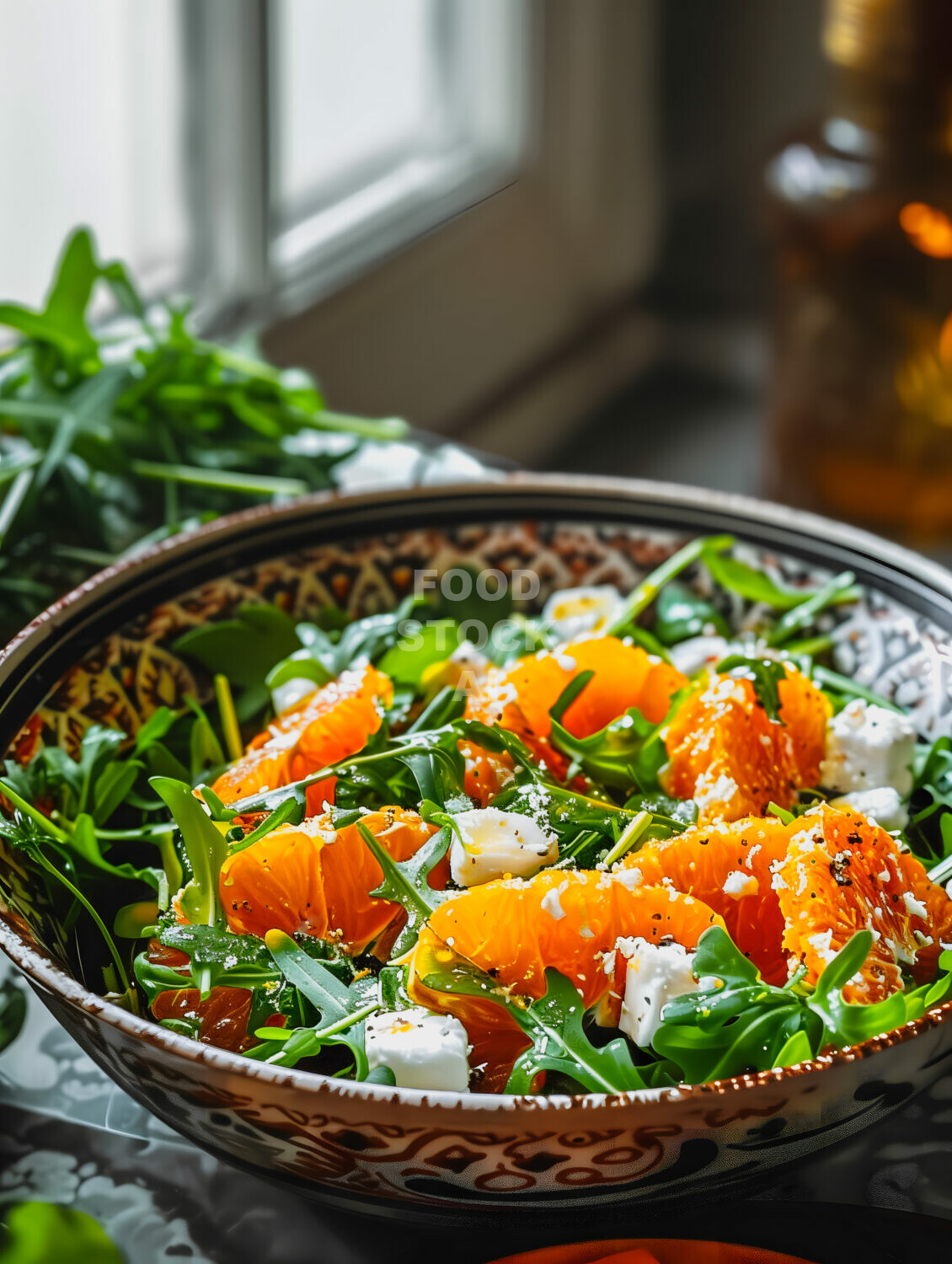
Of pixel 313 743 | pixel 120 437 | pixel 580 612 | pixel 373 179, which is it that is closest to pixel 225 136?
pixel 373 179

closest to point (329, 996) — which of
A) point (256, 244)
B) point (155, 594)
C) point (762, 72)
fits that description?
point (155, 594)

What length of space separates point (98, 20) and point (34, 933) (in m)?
1.27

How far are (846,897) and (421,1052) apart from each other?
0.55 ft

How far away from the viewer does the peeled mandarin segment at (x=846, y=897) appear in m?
0.46

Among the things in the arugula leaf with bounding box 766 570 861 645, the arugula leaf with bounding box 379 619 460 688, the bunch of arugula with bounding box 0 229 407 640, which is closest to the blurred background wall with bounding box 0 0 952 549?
the bunch of arugula with bounding box 0 229 407 640

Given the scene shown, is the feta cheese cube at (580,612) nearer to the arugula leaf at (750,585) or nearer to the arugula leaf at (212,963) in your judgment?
the arugula leaf at (750,585)

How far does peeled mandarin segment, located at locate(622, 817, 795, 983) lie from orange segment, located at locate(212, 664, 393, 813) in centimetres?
16

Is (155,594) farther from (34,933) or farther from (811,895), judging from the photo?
(811,895)

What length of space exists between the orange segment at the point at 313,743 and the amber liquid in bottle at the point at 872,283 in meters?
1.57

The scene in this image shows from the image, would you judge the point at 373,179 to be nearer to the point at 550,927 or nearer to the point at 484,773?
the point at 484,773

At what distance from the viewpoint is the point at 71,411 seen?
0.88 m

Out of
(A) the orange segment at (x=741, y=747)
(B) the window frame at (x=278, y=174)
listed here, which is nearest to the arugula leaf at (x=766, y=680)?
(A) the orange segment at (x=741, y=747)

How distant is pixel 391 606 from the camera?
792 mm

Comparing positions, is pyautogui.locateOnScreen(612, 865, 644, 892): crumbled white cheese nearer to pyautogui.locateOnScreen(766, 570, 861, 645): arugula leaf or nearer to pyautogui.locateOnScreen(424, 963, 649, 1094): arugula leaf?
pyautogui.locateOnScreen(424, 963, 649, 1094): arugula leaf
